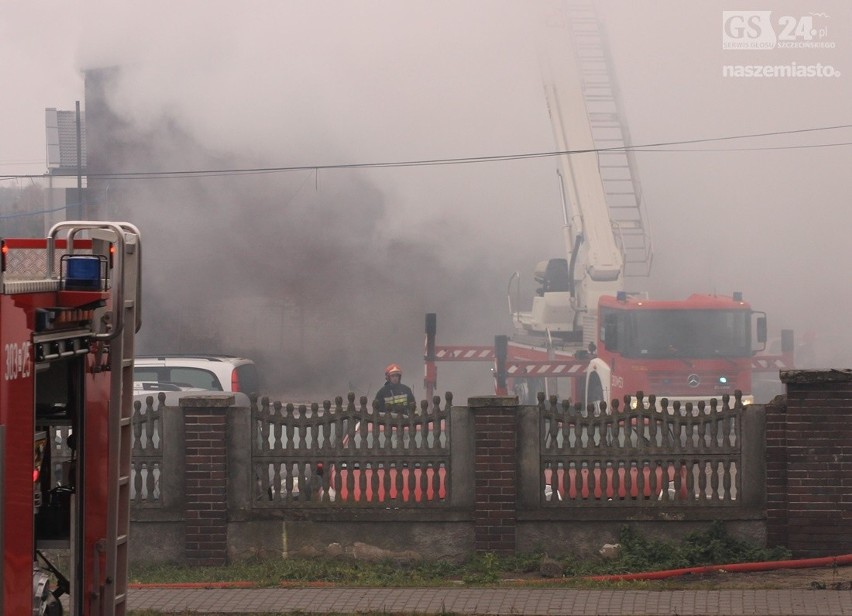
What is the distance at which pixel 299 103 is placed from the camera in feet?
72.2

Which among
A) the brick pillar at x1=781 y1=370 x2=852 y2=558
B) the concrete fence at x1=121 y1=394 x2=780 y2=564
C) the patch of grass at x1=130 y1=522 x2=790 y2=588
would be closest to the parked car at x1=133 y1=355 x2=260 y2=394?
the concrete fence at x1=121 y1=394 x2=780 y2=564

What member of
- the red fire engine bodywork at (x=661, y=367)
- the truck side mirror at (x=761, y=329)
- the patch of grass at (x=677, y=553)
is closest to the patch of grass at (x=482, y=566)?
the patch of grass at (x=677, y=553)

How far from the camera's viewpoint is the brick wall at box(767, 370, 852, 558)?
7285 millimetres

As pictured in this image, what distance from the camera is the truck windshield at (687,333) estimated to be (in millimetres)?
14914

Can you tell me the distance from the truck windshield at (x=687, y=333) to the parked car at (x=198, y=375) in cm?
506

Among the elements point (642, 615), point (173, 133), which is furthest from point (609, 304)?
point (173, 133)

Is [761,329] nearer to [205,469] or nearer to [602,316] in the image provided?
[602,316]

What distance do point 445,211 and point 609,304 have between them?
754 centimetres

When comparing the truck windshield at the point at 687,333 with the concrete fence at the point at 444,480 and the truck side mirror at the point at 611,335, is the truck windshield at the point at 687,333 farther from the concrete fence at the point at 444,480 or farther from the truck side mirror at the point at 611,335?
the concrete fence at the point at 444,480

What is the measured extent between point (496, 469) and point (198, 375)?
663 centimetres

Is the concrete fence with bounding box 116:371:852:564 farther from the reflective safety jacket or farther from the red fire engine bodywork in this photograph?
the red fire engine bodywork

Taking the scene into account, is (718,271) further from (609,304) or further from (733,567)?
(733,567)

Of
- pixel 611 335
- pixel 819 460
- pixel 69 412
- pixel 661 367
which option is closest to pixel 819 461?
pixel 819 460

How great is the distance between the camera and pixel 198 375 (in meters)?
13.3
